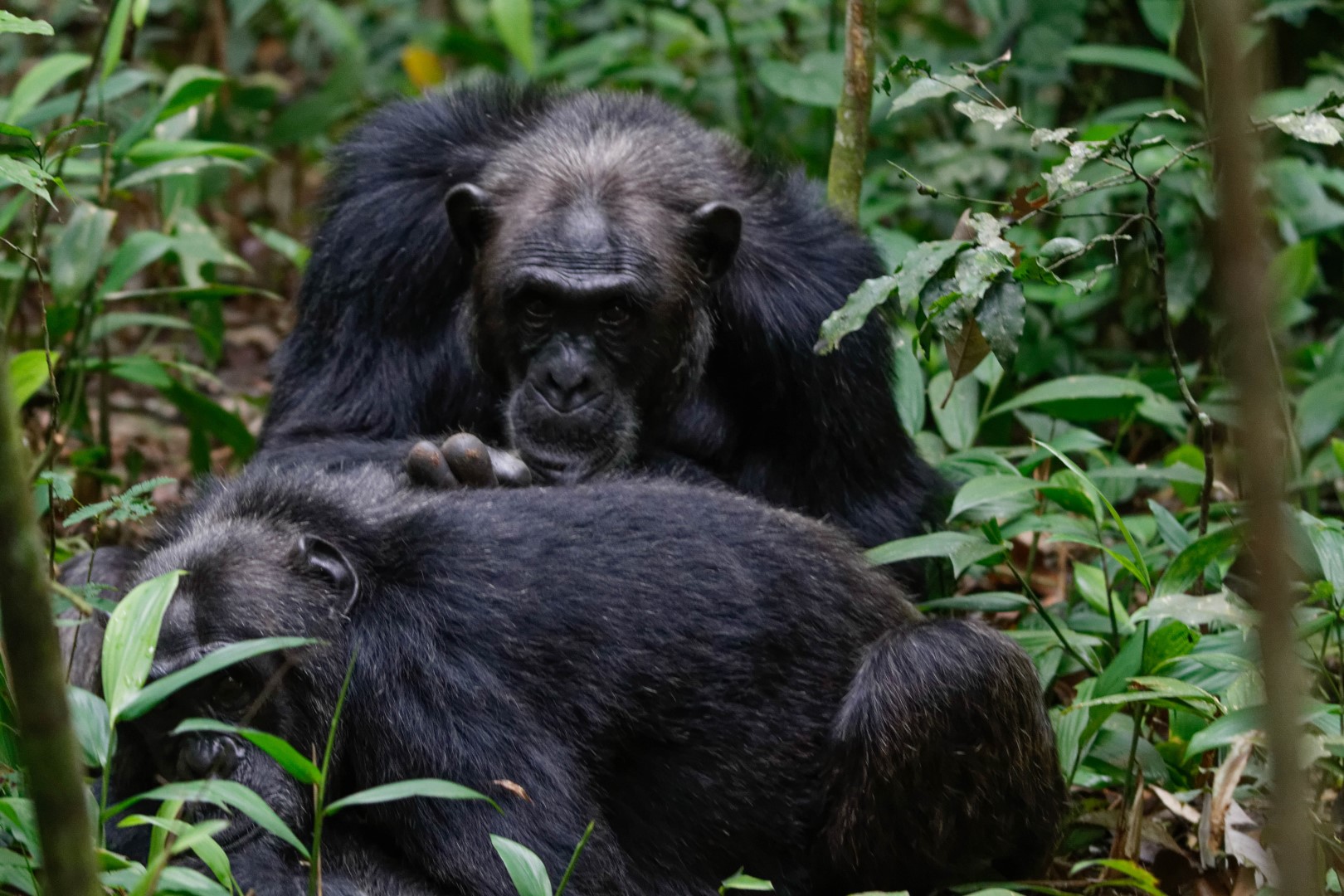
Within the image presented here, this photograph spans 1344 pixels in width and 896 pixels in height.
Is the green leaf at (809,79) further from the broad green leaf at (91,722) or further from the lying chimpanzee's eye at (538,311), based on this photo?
the broad green leaf at (91,722)

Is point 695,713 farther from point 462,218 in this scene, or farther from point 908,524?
A: point 462,218

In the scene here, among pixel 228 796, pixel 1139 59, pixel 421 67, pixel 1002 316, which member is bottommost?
pixel 228 796

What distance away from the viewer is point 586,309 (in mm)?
5664

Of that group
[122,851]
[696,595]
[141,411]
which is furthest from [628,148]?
[141,411]

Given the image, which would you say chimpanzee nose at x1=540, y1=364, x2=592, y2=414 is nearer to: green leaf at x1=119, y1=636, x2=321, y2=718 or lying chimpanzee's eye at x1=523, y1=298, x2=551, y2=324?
lying chimpanzee's eye at x1=523, y1=298, x2=551, y2=324

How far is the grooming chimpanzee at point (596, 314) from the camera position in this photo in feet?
18.7

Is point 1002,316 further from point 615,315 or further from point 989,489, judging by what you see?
point 615,315

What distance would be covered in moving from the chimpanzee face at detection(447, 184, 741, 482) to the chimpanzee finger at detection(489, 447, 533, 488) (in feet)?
1.04

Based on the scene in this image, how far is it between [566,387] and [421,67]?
6.00m

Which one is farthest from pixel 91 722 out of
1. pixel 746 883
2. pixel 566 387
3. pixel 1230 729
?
pixel 1230 729

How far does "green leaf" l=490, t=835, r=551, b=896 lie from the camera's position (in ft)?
11.6

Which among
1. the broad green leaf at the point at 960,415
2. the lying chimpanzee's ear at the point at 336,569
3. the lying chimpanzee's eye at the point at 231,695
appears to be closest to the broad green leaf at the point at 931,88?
the broad green leaf at the point at 960,415

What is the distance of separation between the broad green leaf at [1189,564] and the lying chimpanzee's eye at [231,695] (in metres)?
2.60

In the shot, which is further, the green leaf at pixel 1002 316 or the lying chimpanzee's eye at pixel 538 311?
the lying chimpanzee's eye at pixel 538 311
